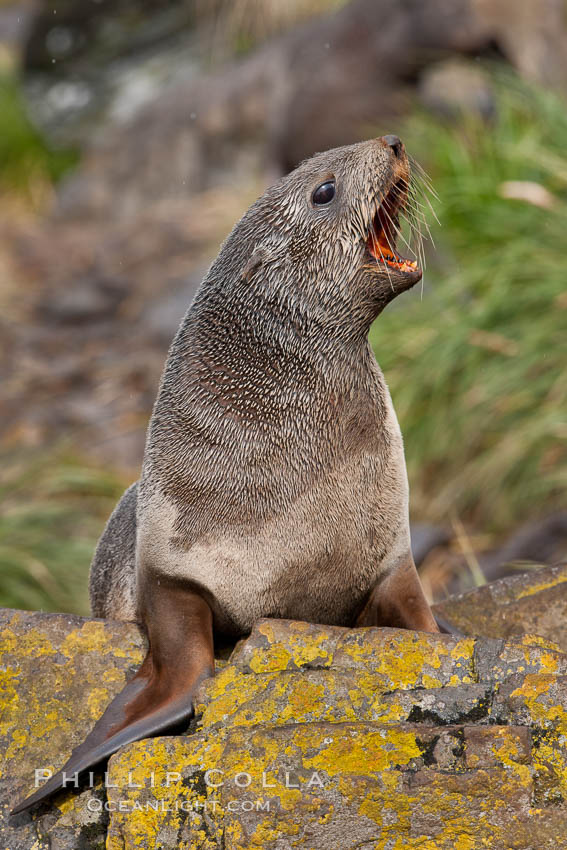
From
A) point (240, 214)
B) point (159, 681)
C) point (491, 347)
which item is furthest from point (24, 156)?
point (159, 681)

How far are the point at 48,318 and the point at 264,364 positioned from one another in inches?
451

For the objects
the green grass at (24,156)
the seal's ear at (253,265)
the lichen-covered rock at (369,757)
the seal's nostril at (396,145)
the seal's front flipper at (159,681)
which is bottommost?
the lichen-covered rock at (369,757)

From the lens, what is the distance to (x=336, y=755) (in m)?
3.23

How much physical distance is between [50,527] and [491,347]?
11.4 ft

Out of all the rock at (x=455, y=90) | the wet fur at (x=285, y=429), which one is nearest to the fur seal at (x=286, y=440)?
the wet fur at (x=285, y=429)

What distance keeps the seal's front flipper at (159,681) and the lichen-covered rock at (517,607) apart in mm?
1220

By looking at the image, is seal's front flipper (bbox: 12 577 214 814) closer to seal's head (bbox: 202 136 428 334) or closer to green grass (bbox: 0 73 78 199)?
seal's head (bbox: 202 136 428 334)

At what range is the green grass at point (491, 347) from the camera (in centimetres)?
811

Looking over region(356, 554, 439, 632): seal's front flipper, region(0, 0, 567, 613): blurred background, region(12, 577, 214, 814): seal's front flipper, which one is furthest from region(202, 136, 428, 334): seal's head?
region(0, 0, 567, 613): blurred background

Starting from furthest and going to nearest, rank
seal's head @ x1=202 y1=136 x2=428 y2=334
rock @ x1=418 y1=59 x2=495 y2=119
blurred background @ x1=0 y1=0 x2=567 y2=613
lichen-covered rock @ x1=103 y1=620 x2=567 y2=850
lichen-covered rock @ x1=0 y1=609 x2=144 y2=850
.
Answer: rock @ x1=418 y1=59 x2=495 y2=119 → blurred background @ x1=0 y1=0 x2=567 y2=613 → seal's head @ x1=202 y1=136 x2=428 y2=334 → lichen-covered rock @ x1=0 y1=609 x2=144 y2=850 → lichen-covered rock @ x1=103 y1=620 x2=567 y2=850

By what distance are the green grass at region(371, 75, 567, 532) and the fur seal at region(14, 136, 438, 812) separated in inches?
148

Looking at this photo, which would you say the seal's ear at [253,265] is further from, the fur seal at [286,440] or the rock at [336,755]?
the rock at [336,755]

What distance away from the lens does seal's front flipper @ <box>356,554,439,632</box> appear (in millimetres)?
4230

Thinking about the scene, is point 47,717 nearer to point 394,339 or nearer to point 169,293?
point 394,339
